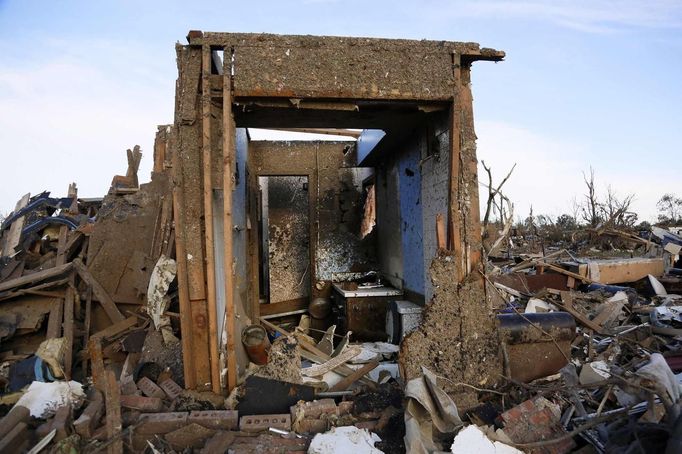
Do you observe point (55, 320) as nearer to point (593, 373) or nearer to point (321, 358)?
→ point (321, 358)

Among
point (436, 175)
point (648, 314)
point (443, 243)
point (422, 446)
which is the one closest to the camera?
point (422, 446)

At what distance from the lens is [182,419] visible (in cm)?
382

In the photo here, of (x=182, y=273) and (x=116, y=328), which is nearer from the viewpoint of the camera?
(x=182, y=273)

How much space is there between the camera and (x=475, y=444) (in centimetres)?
336

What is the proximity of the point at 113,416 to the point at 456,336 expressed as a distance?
3.36 m

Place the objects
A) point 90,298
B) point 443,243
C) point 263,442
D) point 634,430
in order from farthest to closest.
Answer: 1. point 90,298
2. point 443,243
3. point 263,442
4. point 634,430

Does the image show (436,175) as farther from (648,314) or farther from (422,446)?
(648,314)

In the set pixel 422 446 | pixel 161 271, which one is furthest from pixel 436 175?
pixel 161 271

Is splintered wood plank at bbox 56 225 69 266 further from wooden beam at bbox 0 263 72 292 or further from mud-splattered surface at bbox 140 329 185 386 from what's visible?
mud-splattered surface at bbox 140 329 185 386

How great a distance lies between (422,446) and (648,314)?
5.84 metres

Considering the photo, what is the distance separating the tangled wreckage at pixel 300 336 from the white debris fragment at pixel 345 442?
18 mm

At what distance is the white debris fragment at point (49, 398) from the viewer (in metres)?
4.07

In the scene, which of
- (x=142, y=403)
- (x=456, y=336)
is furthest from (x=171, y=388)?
(x=456, y=336)

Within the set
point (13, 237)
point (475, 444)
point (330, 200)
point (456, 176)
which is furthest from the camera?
point (330, 200)
